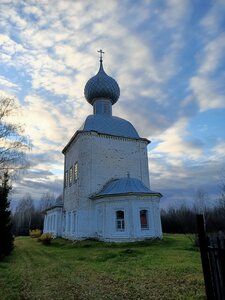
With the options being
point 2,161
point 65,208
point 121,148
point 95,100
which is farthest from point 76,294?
point 95,100

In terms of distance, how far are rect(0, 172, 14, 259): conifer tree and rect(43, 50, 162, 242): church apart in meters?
6.84

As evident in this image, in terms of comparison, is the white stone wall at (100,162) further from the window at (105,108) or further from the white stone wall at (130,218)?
the window at (105,108)

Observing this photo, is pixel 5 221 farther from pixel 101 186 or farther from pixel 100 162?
pixel 100 162

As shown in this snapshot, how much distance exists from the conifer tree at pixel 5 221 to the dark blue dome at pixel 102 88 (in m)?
15.3

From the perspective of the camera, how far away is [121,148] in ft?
80.1

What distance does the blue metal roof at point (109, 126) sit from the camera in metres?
24.2

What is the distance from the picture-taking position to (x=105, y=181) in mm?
22672

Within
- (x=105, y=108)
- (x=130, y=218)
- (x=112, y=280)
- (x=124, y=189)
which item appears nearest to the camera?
(x=112, y=280)

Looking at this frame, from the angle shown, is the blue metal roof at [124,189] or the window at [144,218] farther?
the blue metal roof at [124,189]

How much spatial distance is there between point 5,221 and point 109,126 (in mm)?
13377

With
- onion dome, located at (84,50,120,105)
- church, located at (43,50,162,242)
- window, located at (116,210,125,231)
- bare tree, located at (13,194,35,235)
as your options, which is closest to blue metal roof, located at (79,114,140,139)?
church, located at (43,50,162,242)

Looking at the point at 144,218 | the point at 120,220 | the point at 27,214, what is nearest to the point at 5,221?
the point at 120,220

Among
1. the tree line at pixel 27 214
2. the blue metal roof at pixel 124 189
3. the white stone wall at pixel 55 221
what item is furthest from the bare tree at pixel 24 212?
the blue metal roof at pixel 124 189

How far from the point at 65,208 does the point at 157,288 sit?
20.3 m
